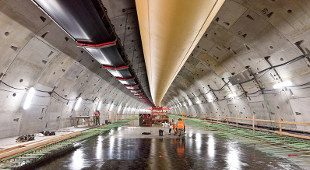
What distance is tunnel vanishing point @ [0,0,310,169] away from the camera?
4707mm

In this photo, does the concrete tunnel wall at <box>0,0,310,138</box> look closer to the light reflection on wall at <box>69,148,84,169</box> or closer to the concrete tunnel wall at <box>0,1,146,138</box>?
the concrete tunnel wall at <box>0,1,146,138</box>

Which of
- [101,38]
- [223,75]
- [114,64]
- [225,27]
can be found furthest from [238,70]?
[101,38]

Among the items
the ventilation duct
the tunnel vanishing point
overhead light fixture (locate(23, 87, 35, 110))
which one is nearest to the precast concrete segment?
the tunnel vanishing point

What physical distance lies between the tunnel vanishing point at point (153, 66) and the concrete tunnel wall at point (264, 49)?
0.17ft

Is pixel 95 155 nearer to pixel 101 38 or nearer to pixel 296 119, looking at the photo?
pixel 101 38

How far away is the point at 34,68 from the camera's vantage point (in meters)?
8.87

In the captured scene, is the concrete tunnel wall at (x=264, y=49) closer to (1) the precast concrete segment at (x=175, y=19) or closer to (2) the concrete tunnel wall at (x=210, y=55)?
(2) the concrete tunnel wall at (x=210, y=55)

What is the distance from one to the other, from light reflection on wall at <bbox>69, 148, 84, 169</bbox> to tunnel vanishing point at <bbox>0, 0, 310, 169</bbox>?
32 millimetres

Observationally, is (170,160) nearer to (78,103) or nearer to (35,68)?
(35,68)

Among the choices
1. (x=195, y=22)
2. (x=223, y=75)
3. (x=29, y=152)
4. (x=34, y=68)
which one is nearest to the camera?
(x=195, y=22)

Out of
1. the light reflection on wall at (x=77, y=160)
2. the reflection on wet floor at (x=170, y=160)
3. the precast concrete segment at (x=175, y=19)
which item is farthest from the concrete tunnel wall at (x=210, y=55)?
the precast concrete segment at (x=175, y=19)

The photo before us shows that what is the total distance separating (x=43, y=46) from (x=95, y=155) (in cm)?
579

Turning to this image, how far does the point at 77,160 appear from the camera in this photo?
607 cm

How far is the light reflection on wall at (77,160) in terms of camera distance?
5418 mm
